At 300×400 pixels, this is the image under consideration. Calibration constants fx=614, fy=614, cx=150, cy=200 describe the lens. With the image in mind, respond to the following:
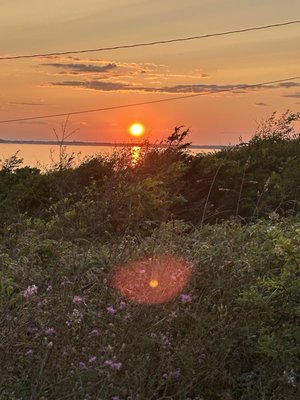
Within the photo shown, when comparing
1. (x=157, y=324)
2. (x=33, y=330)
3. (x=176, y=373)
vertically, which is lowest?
(x=176, y=373)

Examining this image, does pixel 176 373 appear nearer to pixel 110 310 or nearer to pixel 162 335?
pixel 162 335

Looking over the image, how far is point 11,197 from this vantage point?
13.1 metres

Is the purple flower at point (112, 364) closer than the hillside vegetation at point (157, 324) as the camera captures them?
Yes

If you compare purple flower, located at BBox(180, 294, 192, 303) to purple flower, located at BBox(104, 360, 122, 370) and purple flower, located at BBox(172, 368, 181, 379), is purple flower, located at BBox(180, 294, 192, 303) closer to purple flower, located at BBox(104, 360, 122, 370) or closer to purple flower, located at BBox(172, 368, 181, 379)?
purple flower, located at BBox(172, 368, 181, 379)

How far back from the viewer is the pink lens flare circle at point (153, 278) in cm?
402

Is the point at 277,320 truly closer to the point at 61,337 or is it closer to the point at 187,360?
the point at 187,360

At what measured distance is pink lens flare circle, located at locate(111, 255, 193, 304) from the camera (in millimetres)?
4020

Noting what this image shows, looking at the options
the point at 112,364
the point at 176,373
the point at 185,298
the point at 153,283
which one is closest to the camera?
the point at 112,364

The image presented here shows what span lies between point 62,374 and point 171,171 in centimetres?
1010

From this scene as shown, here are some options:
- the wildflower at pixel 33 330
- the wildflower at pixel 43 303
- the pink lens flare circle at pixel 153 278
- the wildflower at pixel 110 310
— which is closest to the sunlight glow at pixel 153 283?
the pink lens flare circle at pixel 153 278

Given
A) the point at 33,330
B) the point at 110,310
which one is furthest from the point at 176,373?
the point at 33,330

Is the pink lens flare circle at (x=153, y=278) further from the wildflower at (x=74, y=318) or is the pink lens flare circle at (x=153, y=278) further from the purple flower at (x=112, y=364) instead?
the purple flower at (x=112, y=364)

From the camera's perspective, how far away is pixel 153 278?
4.25 meters

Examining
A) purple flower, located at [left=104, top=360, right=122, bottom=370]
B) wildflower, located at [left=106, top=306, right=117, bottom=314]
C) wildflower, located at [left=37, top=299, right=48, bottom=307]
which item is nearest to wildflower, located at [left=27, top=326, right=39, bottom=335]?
wildflower, located at [left=37, top=299, right=48, bottom=307]
